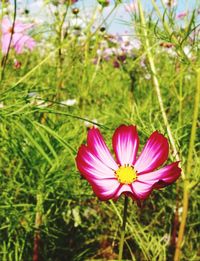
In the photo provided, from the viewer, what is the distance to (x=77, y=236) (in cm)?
147

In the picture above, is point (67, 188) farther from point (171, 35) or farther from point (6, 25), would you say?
point (171, 35)

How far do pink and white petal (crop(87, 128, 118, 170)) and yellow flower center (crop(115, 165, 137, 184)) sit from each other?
0.02 meters

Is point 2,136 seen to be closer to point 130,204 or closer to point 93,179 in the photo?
point 130,204

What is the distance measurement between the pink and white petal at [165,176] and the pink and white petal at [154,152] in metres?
0.01

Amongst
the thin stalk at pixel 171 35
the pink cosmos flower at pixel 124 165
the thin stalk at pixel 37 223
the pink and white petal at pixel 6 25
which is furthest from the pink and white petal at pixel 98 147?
the pink and white petal at pixel 6 25

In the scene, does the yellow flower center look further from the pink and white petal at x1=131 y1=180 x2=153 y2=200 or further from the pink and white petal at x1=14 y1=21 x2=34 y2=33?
the pink and white petal at x1=14 y1=21 x2=34 y2=33

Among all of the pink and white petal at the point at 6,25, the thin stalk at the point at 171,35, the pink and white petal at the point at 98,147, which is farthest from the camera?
the pink and white petal at the point at 6,25

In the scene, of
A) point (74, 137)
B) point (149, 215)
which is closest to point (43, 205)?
point (74, 137)

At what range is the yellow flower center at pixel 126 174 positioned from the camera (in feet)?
2.24

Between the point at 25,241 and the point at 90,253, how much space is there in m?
0.20

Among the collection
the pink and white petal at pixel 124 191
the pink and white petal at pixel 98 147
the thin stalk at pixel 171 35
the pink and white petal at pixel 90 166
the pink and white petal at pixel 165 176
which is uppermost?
the thin stalk at pixel 171 35

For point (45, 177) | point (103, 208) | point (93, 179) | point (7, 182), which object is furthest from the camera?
point (103, 208)

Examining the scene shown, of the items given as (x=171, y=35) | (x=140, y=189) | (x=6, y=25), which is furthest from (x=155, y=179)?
(x=6, y=25)

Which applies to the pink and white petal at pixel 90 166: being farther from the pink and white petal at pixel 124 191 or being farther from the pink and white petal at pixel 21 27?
the pink and white petal at pixel 21 27
